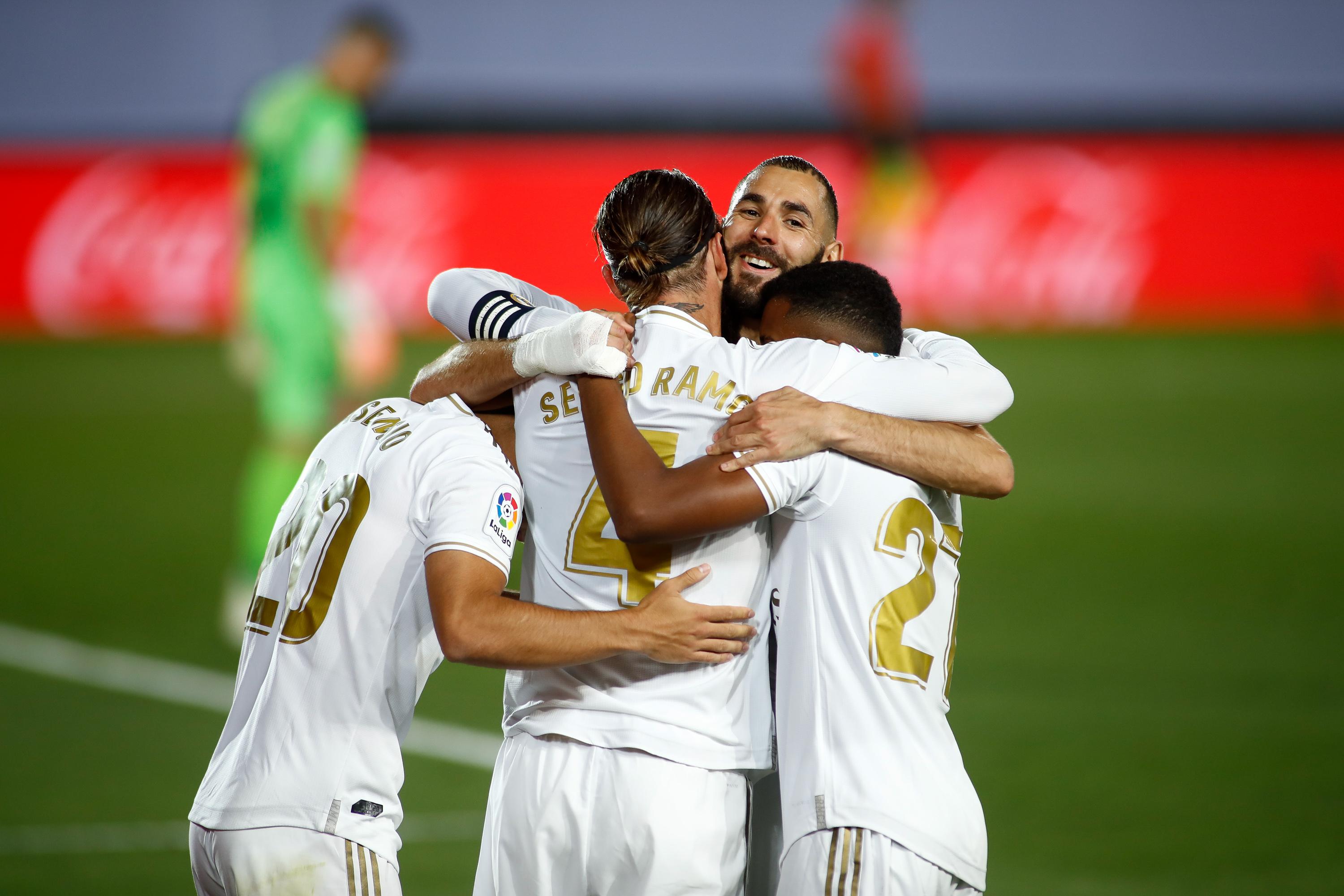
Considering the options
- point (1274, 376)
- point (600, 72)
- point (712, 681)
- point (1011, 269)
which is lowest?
point (712, 681)

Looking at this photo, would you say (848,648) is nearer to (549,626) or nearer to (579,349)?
(549,626)

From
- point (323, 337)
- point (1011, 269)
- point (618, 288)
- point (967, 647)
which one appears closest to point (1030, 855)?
point (967, 647)

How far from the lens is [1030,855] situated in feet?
16.9

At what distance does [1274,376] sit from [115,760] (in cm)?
1291

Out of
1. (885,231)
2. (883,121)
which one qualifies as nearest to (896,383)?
(885,231)

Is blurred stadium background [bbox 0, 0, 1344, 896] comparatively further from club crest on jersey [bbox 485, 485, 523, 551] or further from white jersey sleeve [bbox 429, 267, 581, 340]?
club crest on jersey [bbox 485, 485, 523, 551]

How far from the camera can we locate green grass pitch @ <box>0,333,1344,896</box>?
5.28 meters

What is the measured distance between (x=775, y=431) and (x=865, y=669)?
1.63 feet

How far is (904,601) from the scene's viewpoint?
294 cm

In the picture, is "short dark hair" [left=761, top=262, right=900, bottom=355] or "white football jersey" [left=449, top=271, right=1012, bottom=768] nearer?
"white football jersey" [left=449, top=271, right=1012, bottom=768]

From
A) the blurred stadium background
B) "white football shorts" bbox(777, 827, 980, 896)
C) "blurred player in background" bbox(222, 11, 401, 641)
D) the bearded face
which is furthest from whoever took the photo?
"blurred player in background" bbox(222, 11, 401, 641)

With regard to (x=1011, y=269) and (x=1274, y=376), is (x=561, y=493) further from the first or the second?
(x=1011, y=269)

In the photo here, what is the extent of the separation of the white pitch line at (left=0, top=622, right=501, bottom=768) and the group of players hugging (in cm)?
317

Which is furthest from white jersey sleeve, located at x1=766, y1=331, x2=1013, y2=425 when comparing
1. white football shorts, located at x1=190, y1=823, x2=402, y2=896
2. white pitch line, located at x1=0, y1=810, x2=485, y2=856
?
white pitch line, located at x1=0, y1=810, x2=485, y2=856
